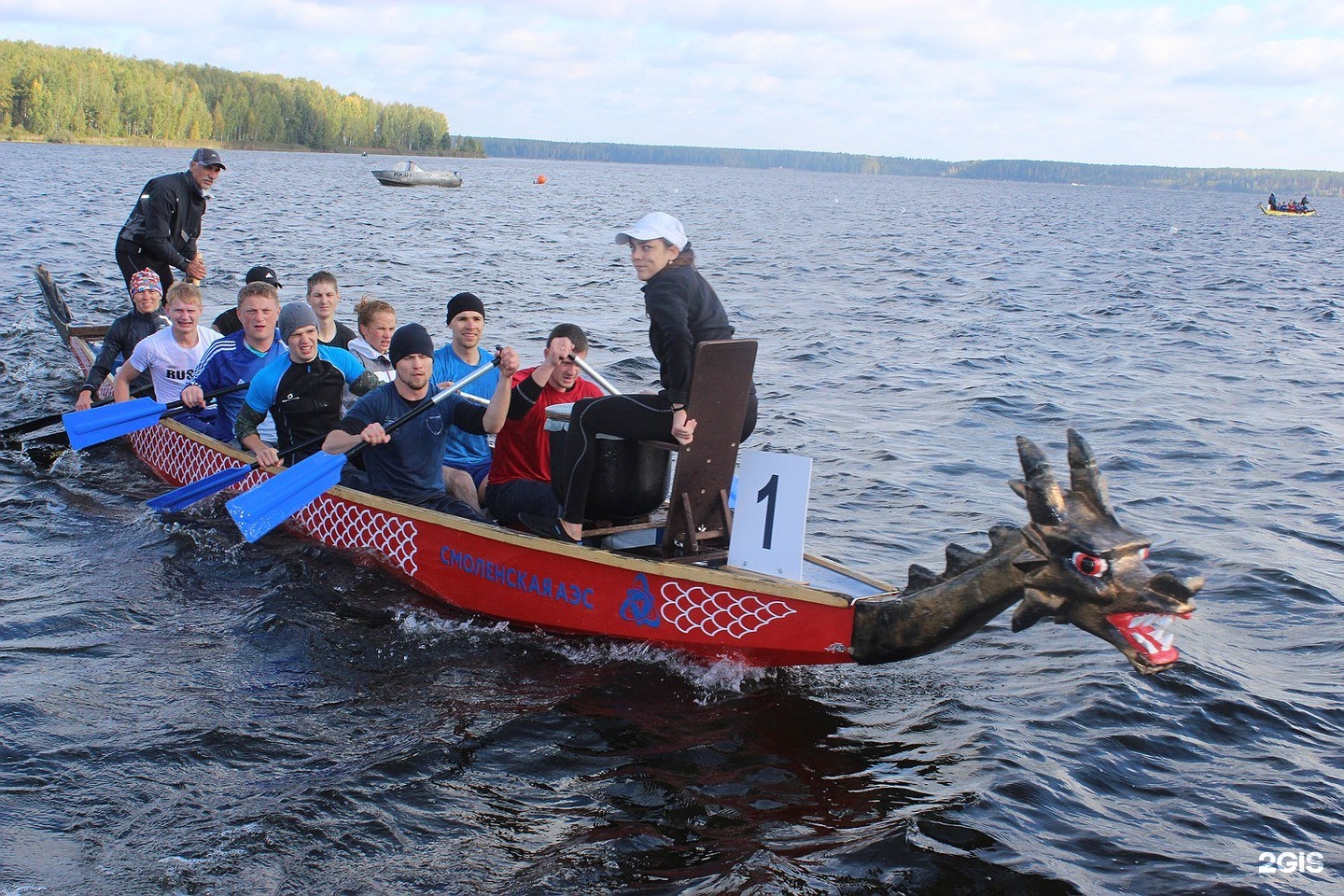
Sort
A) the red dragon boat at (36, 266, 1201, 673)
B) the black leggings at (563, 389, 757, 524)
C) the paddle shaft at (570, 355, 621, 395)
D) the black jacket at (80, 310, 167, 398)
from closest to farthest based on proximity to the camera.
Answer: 1. the red dragon boat at (36, 266, 1201, 673)
2. the black leggings at (563, 389, 757, 524)
3. the paddle shaft at (570, 355, 621, 395)
4. the black jacket at (80, 310, 167, 398)

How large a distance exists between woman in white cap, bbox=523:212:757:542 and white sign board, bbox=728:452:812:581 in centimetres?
44

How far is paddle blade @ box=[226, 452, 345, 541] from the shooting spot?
7.65 metres

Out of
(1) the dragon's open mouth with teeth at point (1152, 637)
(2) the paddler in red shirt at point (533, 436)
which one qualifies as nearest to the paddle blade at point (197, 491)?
(2) the paddler in red shirt at point (533, 436)

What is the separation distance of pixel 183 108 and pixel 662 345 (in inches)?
5740

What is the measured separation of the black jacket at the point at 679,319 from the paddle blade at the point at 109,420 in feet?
19.4

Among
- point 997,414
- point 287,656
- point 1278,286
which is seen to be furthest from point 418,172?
point 287,656

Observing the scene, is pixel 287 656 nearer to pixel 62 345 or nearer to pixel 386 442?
pixel 386 442

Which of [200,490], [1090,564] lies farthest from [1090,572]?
[200,490]

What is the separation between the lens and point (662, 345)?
6074mm

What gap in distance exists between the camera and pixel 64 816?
505cm

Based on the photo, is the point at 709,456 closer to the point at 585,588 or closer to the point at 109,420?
the point at 585,588

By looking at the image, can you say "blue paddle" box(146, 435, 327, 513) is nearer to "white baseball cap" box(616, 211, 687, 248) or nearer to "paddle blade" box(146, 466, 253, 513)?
"paddle blade" box(146, 466, 253, 513)

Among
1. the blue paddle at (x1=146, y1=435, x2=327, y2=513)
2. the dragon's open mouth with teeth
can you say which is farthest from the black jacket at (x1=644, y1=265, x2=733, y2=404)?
the blue paddle at (x1=146, y1=435, x2=327, y2=513)

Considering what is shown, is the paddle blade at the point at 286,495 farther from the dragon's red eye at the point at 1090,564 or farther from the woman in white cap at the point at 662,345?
the dragon's red eye at the point at 1090,564
